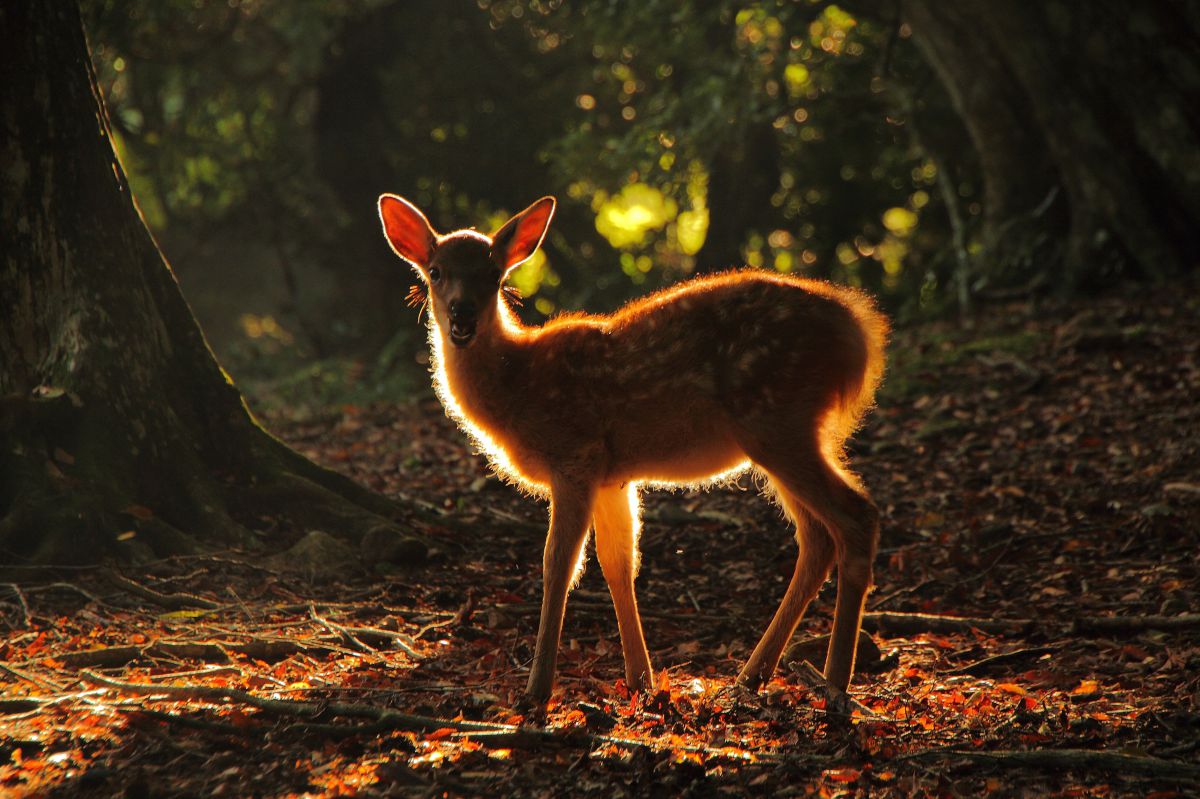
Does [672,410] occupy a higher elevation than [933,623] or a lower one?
higher

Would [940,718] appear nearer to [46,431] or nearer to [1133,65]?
[46,431]

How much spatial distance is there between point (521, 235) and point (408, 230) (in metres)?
0.58

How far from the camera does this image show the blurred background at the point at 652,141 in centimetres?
1209

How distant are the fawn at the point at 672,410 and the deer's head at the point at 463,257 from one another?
0.4 inches

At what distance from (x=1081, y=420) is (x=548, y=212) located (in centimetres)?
476

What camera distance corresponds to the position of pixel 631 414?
17.8 ft

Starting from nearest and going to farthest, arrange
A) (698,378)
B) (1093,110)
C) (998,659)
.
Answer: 1. (698,378)
2. (998,659)
3. (1093,110)

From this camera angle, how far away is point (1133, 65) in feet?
38.6

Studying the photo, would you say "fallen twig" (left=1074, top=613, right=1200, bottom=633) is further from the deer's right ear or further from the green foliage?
the green foliage

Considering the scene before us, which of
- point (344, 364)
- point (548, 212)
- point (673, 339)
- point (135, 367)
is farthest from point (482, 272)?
point (344, 364)

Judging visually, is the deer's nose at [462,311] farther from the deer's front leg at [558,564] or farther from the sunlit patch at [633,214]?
the sunlit patch at [633,214]

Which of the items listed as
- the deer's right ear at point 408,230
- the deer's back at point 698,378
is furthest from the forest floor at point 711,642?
the deer's right ear at point 408,230

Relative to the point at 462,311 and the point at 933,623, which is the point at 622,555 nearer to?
the point at 462,311

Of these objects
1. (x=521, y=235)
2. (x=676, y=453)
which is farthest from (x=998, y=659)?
(x=521, y=235)
